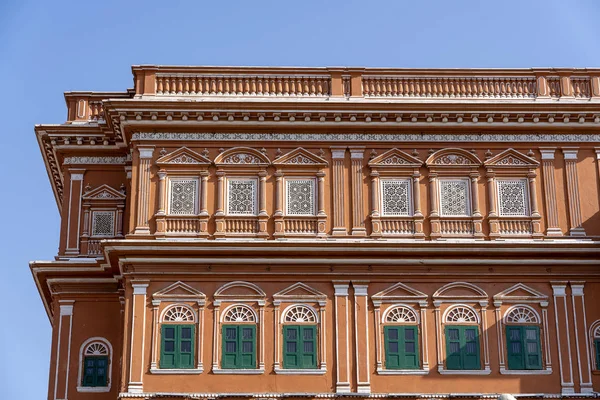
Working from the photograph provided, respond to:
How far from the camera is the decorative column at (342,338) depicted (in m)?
31.2

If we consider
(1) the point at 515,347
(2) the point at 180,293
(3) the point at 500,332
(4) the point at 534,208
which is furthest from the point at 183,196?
(1) the point at 515,347

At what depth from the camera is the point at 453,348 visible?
3181 cm

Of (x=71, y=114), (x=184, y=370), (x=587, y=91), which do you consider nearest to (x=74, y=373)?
(x=184, y=370)

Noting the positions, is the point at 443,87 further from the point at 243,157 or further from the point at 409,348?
the point at 409,348

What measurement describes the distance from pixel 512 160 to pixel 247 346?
357 inches

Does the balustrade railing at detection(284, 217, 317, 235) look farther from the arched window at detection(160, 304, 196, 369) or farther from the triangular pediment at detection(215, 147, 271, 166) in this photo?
the arched window at detection(160, 304, 196, 369)

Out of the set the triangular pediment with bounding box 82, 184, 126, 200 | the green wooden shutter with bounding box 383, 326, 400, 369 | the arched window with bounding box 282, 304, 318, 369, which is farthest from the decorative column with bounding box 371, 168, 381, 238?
the triangular pediment with bounding box 82, 184, 126, 200

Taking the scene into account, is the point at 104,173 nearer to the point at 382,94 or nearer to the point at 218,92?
the point at 218,92

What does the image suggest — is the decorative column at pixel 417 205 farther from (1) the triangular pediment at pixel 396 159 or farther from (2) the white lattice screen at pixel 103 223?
(2) the white lattice screen at pixel 103 223

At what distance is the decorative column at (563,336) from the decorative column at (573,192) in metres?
1.71

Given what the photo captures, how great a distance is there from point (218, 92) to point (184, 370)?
8058mm

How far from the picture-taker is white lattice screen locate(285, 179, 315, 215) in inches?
1300

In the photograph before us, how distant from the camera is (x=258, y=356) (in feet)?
103

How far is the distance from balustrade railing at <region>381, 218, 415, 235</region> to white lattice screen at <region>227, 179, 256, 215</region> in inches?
141
